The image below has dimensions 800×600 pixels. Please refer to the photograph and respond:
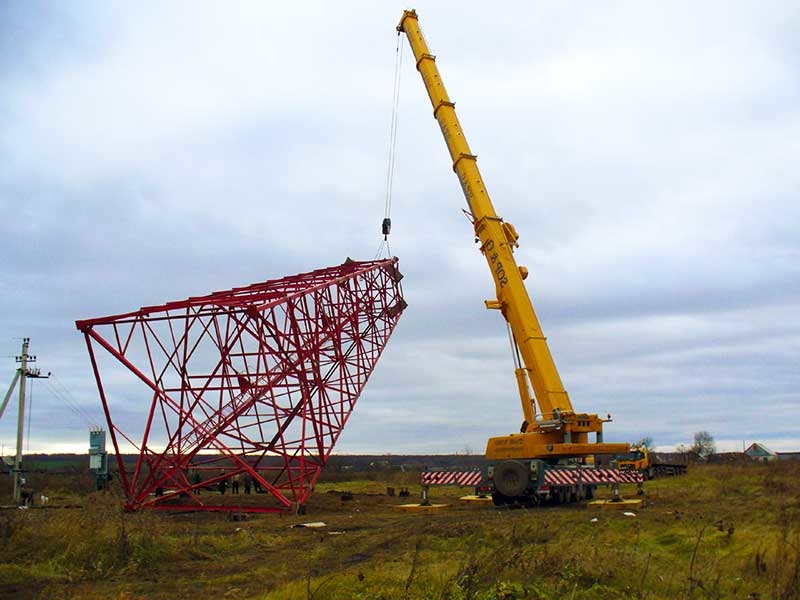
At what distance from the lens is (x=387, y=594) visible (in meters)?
10.1

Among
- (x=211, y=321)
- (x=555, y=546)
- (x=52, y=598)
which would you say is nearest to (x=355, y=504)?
(x=211, y=321)

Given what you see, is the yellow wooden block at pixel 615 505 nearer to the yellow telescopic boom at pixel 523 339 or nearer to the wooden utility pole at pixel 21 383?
the yellow telescopic boom at pixel 523 339

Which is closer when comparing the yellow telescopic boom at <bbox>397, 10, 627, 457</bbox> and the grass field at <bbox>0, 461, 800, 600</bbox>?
the grass field at <bbox>0, 461, 800, 600</bbox>

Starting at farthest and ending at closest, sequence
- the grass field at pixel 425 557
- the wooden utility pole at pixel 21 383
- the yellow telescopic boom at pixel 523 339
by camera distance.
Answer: the wooden utility pole at pixel 21 383 < the yellow telescopic boom at pixel 523 339 < the grass field at pixel 425 557

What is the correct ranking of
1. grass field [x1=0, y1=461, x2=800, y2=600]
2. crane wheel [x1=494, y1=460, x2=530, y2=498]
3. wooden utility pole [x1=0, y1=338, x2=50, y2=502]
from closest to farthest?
grass field [x1=0, y1=461, x2=800, y2=600], crane wheel [x1=494, y1=460, x2=530, y2=498], wooden utility pole [x1=0, y1=338, x2=50, y2=502]

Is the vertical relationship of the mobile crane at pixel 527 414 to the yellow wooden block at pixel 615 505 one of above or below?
above

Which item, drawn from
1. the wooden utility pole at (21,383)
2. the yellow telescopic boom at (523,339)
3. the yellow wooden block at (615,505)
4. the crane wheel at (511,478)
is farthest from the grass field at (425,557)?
the wooden utility pole at (21,383)

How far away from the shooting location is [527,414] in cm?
2608

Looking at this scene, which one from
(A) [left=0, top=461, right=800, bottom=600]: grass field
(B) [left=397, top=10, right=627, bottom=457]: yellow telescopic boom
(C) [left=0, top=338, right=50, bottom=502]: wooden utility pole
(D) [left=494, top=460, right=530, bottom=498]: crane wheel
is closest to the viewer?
(A) [left=0, top=461, right=800, bottom=600]: grass field

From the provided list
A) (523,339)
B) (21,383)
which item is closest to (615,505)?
(523,339)

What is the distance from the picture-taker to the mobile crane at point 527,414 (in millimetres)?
24797

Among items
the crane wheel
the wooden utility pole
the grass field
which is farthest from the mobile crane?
the wooden utility pole

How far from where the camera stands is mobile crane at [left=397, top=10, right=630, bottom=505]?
81.4ft

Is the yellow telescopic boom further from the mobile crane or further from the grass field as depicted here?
the grass field
